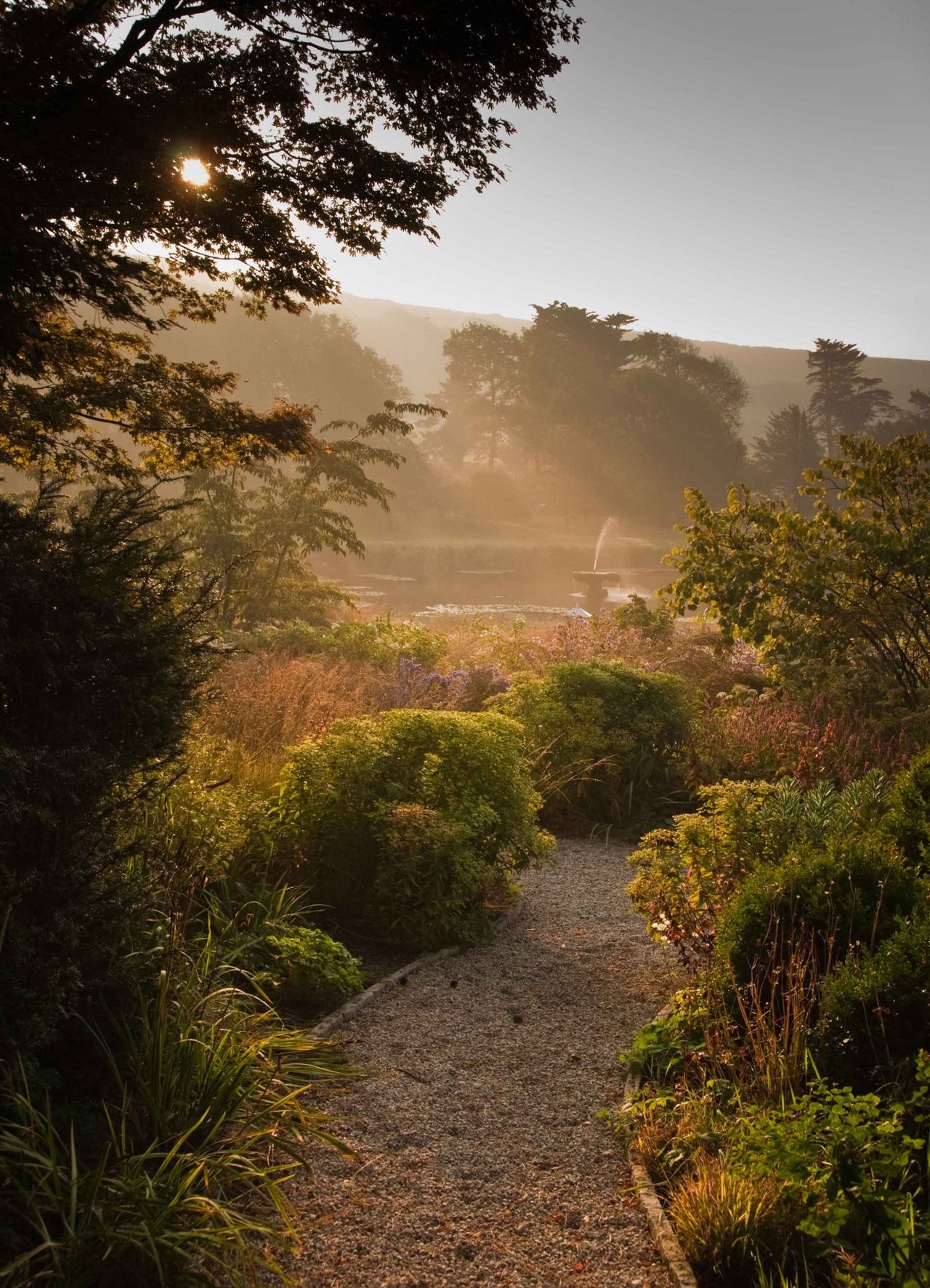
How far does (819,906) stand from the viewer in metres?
3.31

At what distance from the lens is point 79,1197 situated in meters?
2.37

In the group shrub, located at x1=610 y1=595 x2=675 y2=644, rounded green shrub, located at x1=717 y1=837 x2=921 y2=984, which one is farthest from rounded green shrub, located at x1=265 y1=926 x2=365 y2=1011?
shrub, located at x1=610 y1=595 x2=675 y2=644

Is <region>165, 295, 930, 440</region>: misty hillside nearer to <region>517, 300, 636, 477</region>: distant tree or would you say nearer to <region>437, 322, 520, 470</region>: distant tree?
<region>437, 322, 520, 470</region>: distant tree

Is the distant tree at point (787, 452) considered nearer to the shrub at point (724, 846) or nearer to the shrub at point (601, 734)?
the shrub at point (601, 734)

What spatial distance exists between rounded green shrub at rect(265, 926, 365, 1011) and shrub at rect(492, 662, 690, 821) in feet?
10.5

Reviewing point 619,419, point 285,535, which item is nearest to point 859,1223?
point 285,535

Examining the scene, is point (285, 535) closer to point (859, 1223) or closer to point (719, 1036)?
point (719, 1036)

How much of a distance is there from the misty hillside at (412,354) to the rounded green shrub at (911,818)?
456cm

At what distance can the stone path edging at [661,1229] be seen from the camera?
2.41 meters

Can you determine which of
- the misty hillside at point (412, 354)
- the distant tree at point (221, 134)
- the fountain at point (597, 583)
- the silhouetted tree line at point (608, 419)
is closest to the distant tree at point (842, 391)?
the silhouetted tree line at point (608, 419)

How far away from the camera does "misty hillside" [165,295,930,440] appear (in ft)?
186

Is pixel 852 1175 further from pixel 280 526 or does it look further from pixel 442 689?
pixel 280 526

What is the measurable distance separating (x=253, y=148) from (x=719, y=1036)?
5.31 m

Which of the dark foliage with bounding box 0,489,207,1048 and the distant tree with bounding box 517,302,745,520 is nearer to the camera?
the dark foliage with bounding box 0,489,207,1048
